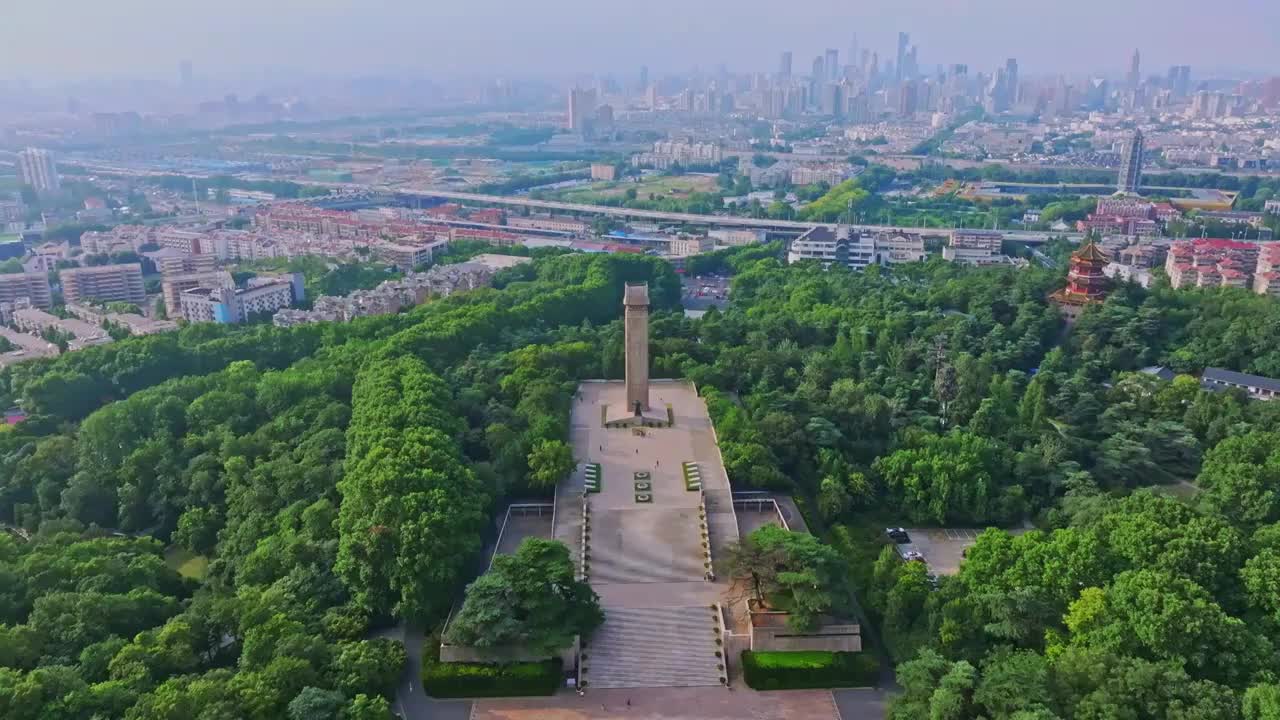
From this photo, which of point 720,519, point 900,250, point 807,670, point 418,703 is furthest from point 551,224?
point 807,670

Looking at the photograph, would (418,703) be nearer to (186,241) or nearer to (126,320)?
(126,320)

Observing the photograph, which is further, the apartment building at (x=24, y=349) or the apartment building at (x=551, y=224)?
the apartment building at (x=551, y=224)

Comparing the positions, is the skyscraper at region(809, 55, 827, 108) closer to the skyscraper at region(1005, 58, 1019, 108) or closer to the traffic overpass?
the skyscraper at region(1005, 58, 1019, 108)

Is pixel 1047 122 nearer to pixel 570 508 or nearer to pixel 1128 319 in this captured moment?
pixel 1128 319

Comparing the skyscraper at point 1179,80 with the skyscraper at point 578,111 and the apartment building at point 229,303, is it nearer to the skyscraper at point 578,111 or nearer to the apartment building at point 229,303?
the skyscraper at point 578,111

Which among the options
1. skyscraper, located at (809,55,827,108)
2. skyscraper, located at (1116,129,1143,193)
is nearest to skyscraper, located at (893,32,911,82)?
skyscraper, located at (809,55,827,108)

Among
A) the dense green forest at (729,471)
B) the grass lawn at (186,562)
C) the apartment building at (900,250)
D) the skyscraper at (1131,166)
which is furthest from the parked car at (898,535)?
the skyscraper at (1131,166)
